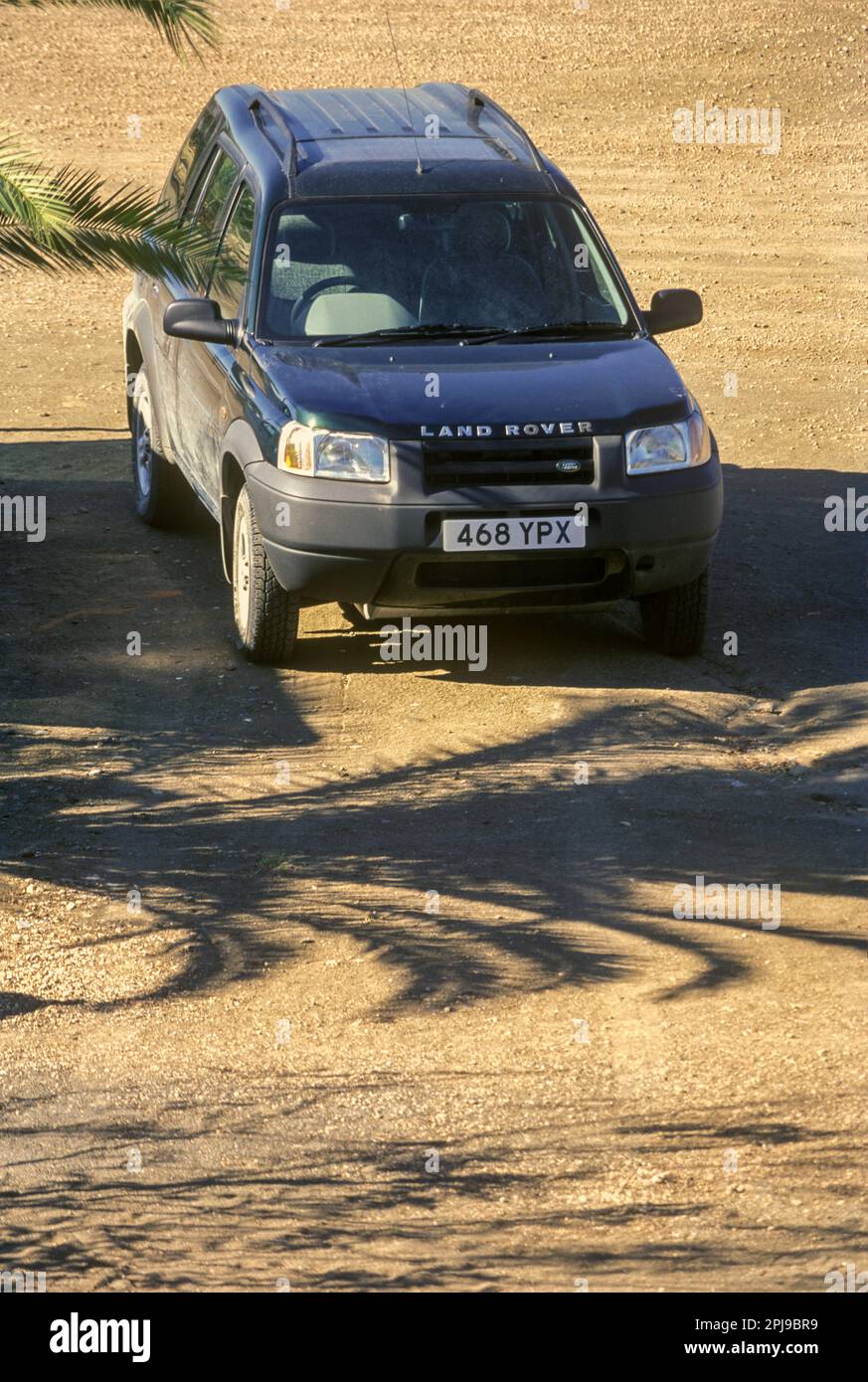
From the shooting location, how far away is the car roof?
9109mm

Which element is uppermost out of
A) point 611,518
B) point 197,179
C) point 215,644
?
point 197,179

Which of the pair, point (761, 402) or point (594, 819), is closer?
point (594, 819)

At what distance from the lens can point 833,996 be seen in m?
5.85

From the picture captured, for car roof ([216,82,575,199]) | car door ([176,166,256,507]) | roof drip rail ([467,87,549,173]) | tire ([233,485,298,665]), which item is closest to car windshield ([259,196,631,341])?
car roof ([216,82,575,199])

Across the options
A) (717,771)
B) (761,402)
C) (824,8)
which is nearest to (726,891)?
(717,771)

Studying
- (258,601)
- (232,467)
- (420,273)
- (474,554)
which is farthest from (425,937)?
(420,273)

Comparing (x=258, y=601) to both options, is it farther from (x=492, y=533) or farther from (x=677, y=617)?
(x=677, y=617)

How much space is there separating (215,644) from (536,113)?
17.5 meters

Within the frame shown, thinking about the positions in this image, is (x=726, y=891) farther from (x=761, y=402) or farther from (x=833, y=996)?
(x=761, y=402)

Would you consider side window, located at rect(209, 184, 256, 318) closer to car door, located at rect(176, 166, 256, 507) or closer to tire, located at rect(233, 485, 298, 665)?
car door, located at rect(176, 166, 256, 507)

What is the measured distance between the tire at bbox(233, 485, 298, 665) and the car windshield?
888 millimetres

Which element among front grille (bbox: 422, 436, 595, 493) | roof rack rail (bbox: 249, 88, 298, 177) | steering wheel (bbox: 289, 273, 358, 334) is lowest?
front grille (bbox: 422, 436, 595, 493)

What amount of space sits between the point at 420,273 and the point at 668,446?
1.45 metres

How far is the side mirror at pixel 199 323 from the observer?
8.68 meters
